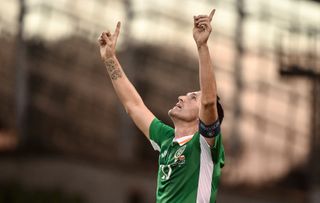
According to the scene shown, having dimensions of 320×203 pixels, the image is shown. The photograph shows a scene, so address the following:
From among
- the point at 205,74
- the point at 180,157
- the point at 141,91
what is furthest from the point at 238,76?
the point at 205,74

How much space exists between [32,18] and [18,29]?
457 mm

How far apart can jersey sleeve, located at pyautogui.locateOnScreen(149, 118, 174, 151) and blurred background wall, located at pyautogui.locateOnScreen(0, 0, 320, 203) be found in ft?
45.4

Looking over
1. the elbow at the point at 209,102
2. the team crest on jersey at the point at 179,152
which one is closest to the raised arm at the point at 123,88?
the team crest on jersey at the point at 179,152

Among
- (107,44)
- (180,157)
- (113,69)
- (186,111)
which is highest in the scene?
(107,44)

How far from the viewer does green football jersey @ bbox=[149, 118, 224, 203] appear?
6613 millimetres

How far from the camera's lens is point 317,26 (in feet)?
71.1

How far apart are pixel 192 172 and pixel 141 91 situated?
1492cm

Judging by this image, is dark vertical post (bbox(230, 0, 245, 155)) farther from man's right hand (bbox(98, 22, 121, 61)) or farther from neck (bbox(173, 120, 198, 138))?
neck (bbox(173, 120, 198, 138))

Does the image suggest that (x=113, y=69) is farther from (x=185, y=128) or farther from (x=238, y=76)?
(x=238, y=76)

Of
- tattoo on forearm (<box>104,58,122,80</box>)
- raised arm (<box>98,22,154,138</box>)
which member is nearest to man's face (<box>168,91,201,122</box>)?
raised arm (<box>98,22,154,138</box>)

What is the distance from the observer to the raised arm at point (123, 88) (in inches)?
290

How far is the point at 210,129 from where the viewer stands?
6398 mm

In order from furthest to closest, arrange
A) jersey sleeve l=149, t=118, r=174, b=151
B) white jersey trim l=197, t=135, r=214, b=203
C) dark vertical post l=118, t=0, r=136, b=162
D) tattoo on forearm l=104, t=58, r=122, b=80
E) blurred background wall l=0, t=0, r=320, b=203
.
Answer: blurred background wall l=0, t=0, r=320, b=203 < dark vertical post l=118, t=0, r=136, b=162 < tattoo on forearm l=104, t=58, r=122, b=80 < jersey sleeve l=149, t=118, r=174, b=151 < white jersey trim l=197, t=135, r=214, b=203

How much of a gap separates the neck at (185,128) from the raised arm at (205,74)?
416mm
